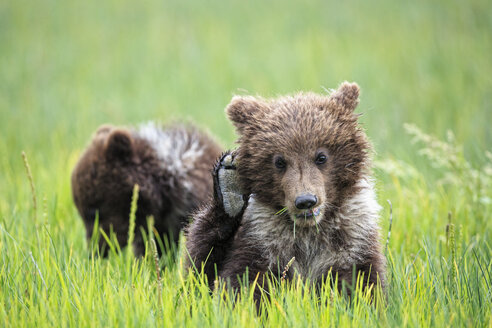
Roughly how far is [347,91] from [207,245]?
56.5 inches

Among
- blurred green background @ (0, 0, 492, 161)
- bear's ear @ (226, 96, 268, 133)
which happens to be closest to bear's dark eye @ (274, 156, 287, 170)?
bear's ear @ (226, 96, 268, 133)

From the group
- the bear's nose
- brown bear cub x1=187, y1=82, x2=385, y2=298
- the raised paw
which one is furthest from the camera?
the raised paw

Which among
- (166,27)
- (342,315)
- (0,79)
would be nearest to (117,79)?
(0,79)

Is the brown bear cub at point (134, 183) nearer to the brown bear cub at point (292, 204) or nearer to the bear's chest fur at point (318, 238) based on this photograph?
the brown bear cub at point (292, 204)

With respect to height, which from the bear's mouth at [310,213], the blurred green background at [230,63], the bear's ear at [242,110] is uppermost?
the blurred green background at [230,63]

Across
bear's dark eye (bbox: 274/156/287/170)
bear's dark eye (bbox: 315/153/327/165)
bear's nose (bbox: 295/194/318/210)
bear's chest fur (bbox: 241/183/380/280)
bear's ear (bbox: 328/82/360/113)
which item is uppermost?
bear's ear (bbox: 328/82/360/113)

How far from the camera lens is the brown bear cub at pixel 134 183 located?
606cm

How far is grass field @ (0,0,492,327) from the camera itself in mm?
3646

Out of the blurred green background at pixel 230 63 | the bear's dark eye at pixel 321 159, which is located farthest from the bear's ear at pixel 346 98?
the blurred green background at pixel 230 63

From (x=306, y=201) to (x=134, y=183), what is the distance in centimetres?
283

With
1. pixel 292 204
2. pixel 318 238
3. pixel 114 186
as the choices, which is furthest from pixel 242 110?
pixel 114 186

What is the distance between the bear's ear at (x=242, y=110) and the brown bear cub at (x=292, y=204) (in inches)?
0.7

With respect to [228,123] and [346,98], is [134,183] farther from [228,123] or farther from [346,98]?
[228,123]

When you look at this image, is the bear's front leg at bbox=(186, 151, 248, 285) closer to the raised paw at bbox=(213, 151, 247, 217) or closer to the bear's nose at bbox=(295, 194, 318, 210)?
the raised paw at bbox=(213, 151, 247, 217)
